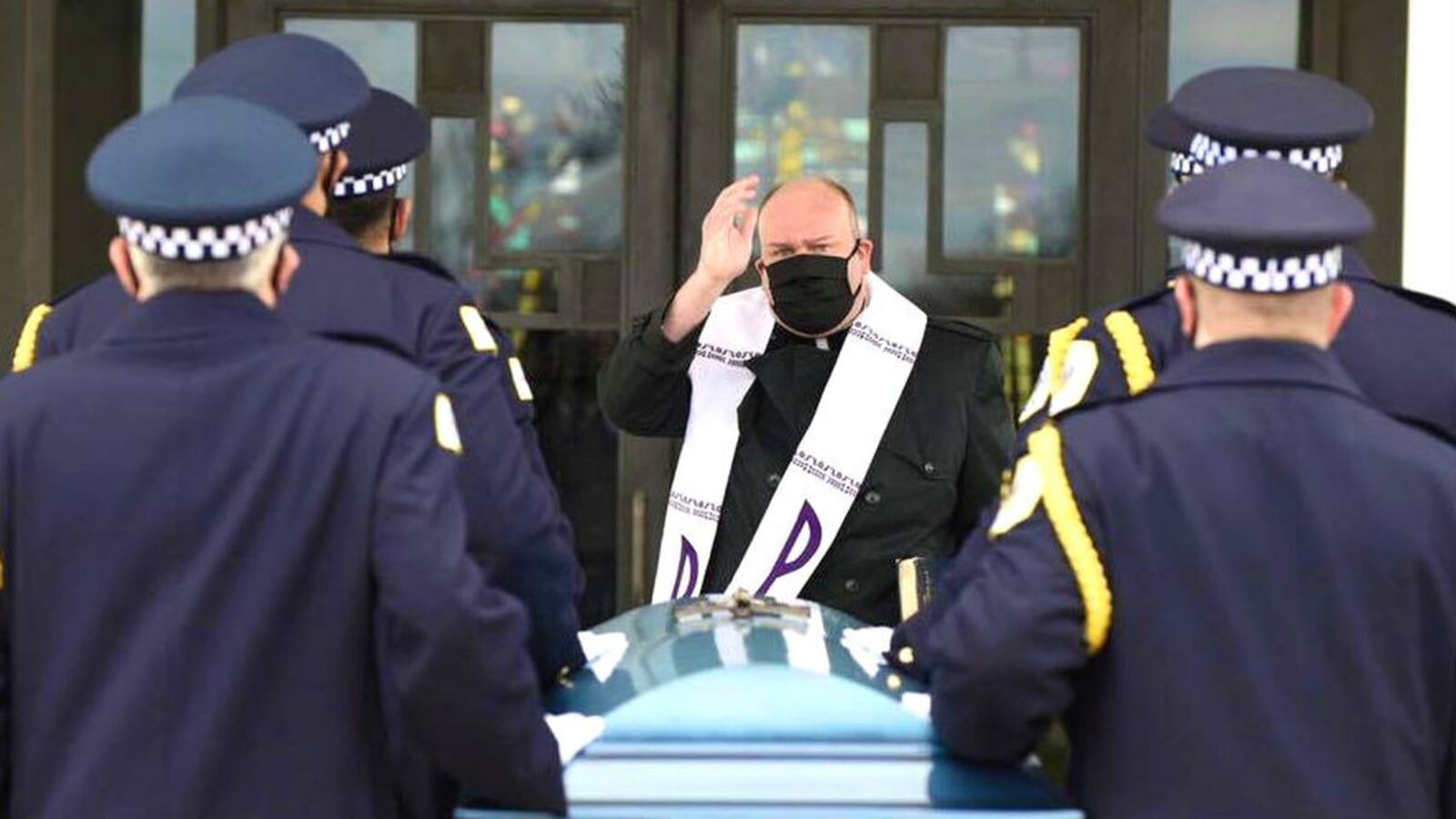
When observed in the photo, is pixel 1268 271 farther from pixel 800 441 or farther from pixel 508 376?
pixel 800 441

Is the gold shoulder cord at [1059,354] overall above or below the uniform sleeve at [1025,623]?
above

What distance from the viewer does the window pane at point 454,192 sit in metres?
5.44

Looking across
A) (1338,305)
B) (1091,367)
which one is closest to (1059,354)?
(1091,367)

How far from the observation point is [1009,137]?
5406mm

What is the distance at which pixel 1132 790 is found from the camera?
2814 millimetres

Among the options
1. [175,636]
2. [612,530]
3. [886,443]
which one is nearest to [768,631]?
[175,636]

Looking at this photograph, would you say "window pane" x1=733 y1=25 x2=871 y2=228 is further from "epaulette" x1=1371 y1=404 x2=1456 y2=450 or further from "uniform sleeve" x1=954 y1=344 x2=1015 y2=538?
"epaulette" x1=1371 y1=404 x2=1456 y2=450

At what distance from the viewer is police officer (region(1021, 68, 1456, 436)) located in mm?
3109

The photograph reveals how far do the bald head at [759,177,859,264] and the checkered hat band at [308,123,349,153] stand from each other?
1.14 meters

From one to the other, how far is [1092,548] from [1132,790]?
0.98 ft

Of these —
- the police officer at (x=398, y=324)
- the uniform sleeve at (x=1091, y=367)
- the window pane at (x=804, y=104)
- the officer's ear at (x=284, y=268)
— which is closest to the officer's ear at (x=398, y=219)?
the police officer at (x=398, y=324)

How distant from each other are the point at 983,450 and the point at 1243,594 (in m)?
1.51

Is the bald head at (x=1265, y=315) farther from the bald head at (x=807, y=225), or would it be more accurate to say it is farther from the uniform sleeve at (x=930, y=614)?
the bald head at (x=807, y=225)

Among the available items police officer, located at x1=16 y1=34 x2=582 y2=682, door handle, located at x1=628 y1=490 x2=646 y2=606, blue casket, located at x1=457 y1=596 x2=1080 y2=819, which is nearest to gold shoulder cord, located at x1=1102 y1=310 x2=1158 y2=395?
→ blue casket, located at x1=457 y1=596 x2=1080 y2=819
